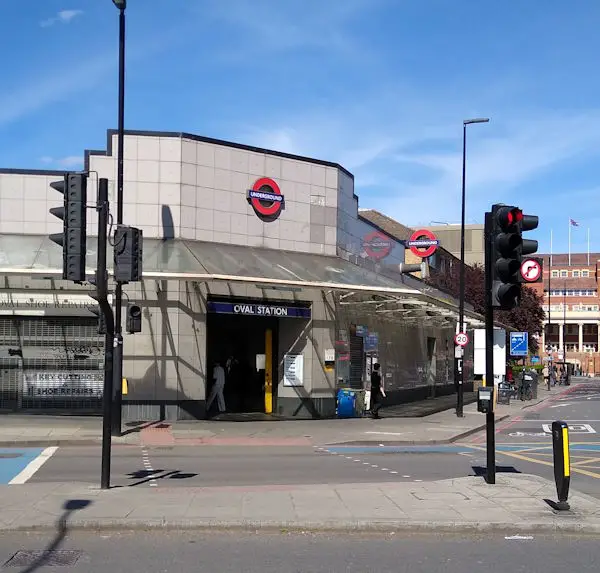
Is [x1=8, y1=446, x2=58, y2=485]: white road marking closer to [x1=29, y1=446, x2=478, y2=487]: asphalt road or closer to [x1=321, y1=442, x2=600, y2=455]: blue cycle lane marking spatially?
[x1=29, y1=446, x2=478, y2=487]: asphalt road

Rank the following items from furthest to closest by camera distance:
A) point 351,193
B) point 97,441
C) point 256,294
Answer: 1. point 351,193
2. point 256,294
3. point 97,441

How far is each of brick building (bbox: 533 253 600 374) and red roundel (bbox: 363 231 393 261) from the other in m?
101

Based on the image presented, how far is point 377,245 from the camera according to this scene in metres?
30.5

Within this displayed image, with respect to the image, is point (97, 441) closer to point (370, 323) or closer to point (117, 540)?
point (117, 540)

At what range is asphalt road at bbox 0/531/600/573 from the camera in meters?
7.29

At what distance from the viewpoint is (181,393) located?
22.5 metres

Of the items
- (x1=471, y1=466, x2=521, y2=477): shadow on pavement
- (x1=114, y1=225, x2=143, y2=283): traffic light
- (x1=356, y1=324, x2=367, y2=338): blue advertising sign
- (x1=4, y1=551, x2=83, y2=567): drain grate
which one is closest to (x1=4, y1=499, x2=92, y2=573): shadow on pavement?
(x1=4, y1=551, x2=83, y2=567): drain grate

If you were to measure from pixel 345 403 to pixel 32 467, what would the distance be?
12834mm

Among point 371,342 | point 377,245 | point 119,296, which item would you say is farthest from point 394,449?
point 377,245

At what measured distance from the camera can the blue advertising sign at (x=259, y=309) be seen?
22922mm

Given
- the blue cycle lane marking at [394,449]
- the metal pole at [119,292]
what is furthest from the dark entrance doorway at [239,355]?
the blue cycle lane marking at [394,449]

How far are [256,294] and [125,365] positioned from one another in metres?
4.52

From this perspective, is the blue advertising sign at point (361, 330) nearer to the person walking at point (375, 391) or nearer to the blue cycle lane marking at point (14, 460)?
the person walking at point (375, 391)

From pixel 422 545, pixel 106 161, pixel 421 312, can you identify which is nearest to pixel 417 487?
pixel 422 545
